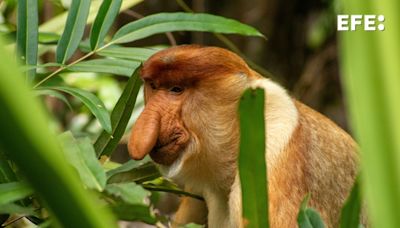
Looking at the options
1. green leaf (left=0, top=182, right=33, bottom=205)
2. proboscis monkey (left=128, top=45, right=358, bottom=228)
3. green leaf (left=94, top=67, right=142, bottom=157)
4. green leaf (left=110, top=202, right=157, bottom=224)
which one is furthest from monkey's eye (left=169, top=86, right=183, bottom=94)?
green leaf (left=0, top=182, right=33, bottom=205)

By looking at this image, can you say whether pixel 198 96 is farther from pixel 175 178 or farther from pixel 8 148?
pixel 8 148

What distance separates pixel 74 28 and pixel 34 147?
176cm

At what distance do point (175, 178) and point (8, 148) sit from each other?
77.1 inches

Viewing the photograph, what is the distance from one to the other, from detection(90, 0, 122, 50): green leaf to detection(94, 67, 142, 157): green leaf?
287mm

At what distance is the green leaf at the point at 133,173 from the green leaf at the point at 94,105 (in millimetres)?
136

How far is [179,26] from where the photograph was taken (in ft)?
8.32

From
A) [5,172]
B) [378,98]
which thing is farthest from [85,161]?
[378,98]

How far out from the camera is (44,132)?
2.51 feet

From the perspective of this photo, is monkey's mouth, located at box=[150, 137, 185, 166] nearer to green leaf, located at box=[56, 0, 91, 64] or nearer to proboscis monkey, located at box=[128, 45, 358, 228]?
proboscis monkey, located at box=[128, 45, 358, 228]

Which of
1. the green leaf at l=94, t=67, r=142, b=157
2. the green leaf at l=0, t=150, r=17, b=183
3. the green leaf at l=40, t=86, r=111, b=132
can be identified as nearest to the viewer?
the green leaf at l=0, t=150, r=17, b=183

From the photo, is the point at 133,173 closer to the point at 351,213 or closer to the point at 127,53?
the point at 127,53

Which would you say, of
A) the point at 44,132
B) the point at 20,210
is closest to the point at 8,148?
the point at 44,132

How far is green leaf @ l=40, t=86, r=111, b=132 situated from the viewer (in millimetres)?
2107

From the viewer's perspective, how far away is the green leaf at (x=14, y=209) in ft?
5.50
